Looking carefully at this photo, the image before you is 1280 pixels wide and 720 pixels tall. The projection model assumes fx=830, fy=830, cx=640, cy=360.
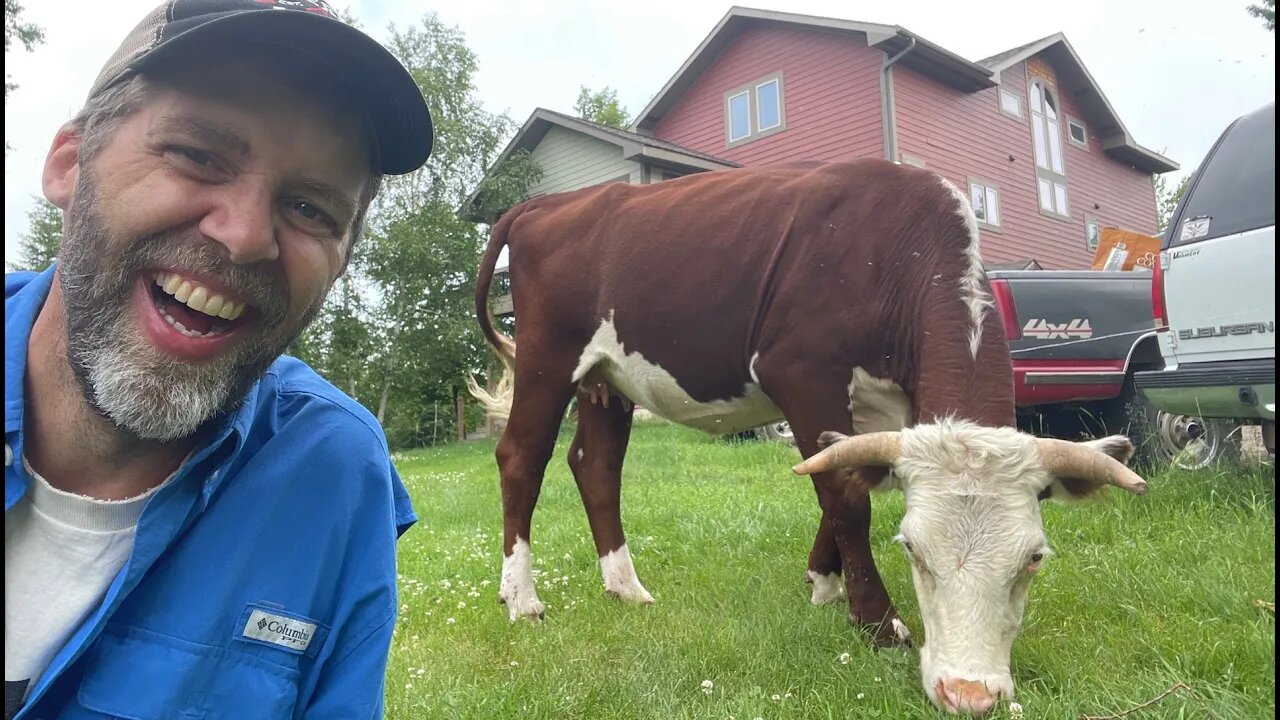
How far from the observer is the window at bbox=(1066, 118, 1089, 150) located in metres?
21.5

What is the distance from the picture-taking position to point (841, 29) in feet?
53.3

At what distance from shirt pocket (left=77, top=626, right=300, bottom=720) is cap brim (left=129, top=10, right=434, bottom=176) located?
1.05m

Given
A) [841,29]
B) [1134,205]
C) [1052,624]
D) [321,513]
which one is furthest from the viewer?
[1134,205]

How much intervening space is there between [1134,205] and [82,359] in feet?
90.0

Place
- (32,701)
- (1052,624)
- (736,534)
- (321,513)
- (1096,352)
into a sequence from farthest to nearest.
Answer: (1096,352) < (736,534) < (1052,624) < (321,513) < (32,701)

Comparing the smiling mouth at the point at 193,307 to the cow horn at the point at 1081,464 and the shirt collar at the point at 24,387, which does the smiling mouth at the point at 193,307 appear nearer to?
the shirt collar at the point at 24,387

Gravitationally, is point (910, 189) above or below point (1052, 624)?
above

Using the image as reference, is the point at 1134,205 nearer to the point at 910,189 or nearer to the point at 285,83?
the point at 910,189

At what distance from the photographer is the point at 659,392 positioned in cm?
481

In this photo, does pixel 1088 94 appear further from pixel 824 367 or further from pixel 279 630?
pixel 279 630

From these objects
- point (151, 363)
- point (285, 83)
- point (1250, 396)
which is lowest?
point (1250, 396)

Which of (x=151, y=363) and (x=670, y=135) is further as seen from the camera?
(x=670, y=135)

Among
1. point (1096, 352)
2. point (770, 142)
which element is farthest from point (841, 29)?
point (1096, 352)

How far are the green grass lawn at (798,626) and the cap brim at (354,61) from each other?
196 cm
